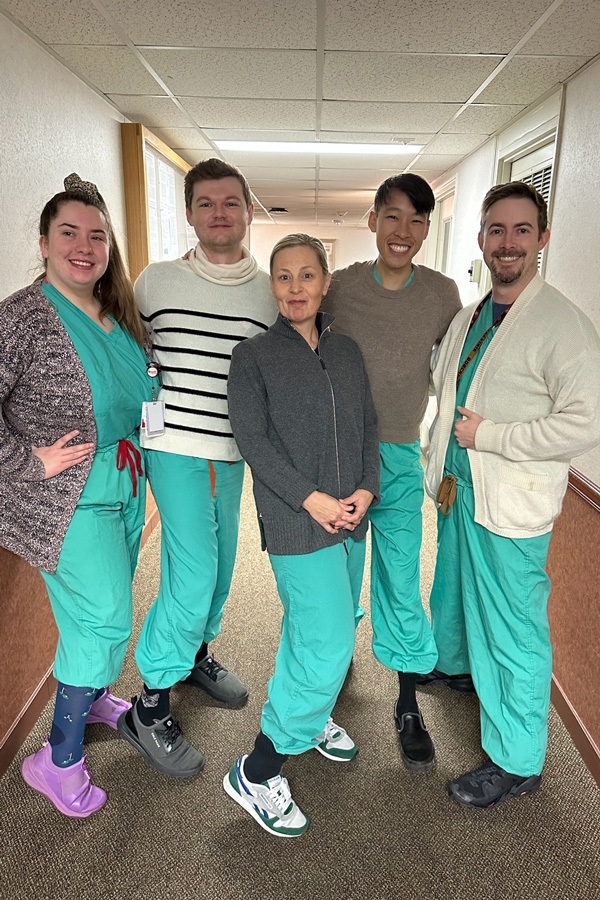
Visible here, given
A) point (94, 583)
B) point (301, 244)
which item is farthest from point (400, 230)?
point (94, 583)

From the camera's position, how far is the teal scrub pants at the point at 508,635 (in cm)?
156

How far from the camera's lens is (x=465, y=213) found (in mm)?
4637

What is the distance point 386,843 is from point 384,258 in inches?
62.7

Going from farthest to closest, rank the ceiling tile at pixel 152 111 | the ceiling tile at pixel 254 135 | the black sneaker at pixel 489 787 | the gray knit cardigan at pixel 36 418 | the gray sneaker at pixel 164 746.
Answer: the ceiling tile at pixel 254 135
the ceiling tile at pixel 152 111
the gray sneaker at pixel 164 746
the black sneaker at pixel 489 787
the gray knit cardigan at pixel 36 418

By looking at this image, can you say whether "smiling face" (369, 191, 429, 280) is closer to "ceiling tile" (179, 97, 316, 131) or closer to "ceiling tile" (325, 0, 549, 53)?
"ceiling tile" (325, 0, 549, 53)

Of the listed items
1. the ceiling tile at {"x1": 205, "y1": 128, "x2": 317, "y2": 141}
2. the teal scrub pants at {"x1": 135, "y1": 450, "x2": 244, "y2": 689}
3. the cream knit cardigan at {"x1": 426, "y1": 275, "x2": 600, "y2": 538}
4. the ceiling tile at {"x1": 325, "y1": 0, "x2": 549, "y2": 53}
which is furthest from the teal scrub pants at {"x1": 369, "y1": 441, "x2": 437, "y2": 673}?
the ceiling tile at {"x1": 205, "y1": 128, "x2": 317, "y2": 141}

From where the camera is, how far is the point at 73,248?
1.44 meters

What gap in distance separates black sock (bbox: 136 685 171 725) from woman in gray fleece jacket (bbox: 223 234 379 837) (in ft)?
1.40

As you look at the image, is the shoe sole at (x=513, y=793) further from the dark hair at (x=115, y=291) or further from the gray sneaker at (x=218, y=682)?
the dark hair at (x=115, y=291)

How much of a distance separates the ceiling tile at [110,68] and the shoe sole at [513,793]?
9.62ft

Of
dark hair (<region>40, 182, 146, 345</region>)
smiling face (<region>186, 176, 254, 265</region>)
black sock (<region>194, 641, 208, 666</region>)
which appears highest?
smiling face (<region>186, 176, 254, 265</region>)

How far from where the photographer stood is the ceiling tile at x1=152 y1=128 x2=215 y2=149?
12.4 feet

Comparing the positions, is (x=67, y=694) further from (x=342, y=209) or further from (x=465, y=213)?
(x=342, y=209)

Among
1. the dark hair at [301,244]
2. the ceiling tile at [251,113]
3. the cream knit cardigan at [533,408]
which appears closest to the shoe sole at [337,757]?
the cream knit cardigan at [533,408]
